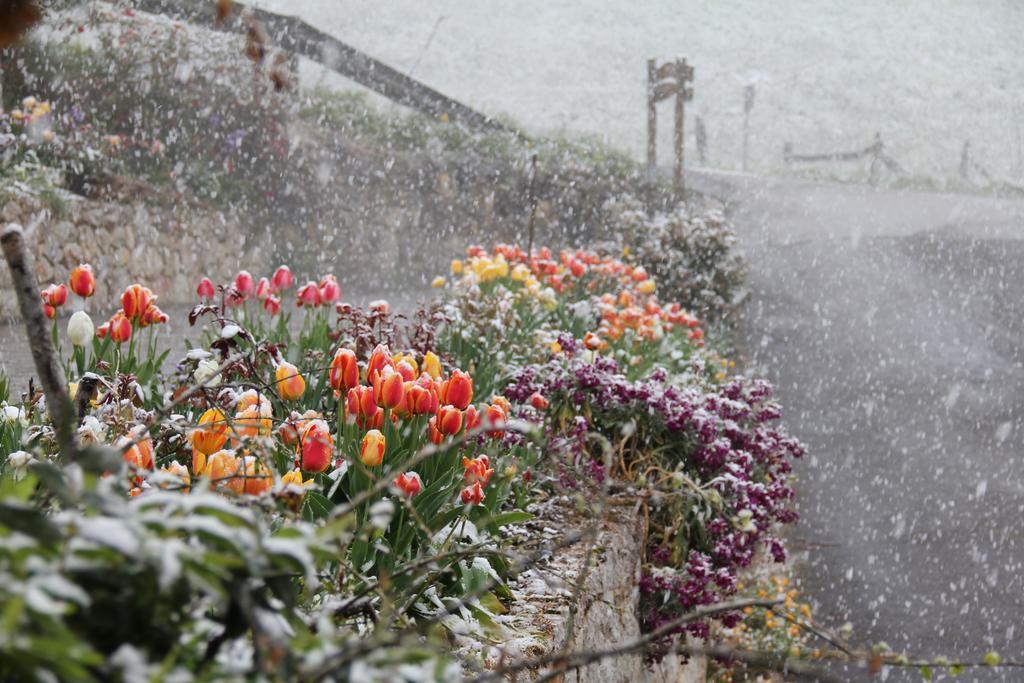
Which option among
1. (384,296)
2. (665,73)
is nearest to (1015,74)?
(665,73)

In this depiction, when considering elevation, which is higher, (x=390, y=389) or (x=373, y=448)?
(x=390, y=389)

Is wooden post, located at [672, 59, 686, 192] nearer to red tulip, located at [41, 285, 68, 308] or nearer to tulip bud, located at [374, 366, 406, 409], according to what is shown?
red tulip, located at [41, 285, 68, 308]

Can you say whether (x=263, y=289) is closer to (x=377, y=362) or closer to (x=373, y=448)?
(x=377, y=362)

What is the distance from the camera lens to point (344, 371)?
8.56ft

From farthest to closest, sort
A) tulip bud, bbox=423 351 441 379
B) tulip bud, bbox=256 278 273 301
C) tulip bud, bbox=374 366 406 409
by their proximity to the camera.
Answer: tulip bud, bbox=256 278 273 301 → tulip bud, bbox=423 351 441 379 → tulip bud, bbox=374 366 406 409

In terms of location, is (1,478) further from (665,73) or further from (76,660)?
(665,73)

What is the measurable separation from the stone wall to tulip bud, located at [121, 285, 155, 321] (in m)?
4.80

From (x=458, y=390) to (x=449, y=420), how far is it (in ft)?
0.40

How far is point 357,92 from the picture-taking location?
49.2 ft

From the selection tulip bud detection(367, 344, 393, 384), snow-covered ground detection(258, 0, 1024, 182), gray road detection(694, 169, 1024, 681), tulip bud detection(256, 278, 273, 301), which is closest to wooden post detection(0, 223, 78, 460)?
tulip bud detection(367, 344, 393, 384)

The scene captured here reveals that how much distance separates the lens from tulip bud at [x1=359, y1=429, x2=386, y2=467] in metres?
2.26

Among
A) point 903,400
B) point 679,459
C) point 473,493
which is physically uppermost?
point 473,493

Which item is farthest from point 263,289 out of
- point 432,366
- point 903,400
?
point 903,400

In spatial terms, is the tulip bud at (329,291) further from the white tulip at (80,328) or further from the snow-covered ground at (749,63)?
the snow-covered ground at (749,63)
